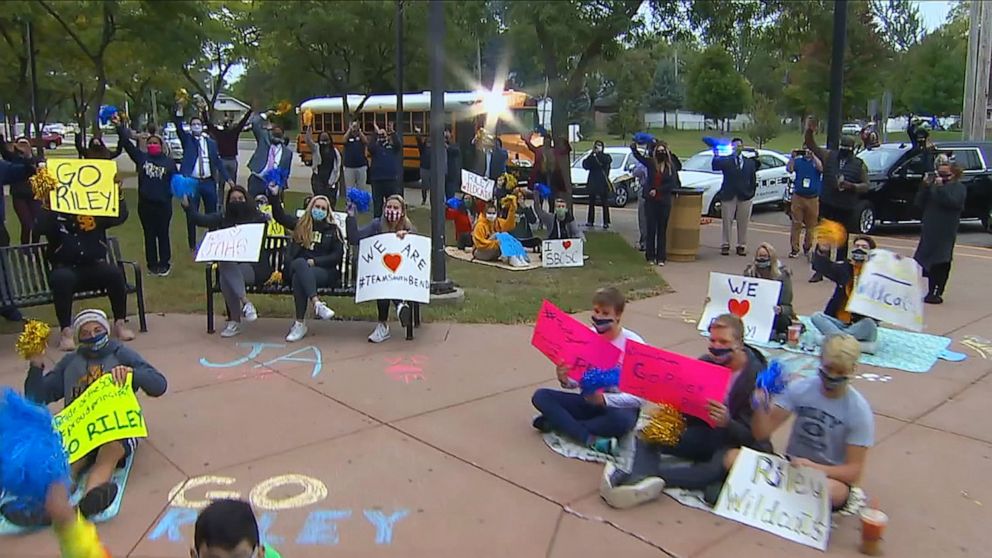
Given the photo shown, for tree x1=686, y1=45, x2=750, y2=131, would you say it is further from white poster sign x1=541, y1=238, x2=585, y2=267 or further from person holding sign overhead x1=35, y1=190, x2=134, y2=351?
person holding sign overhead x1=35, y1=190, x2=134, y2=351

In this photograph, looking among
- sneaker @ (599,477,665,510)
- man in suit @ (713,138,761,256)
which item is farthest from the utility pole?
sneaker @ (599,477,665,510)

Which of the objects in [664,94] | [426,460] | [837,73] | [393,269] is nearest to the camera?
[426,460]

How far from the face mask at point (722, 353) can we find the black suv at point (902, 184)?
37.2 feet

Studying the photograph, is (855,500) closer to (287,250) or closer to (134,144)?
(287,250)

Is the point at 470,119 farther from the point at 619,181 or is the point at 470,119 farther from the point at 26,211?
the point at 26,211

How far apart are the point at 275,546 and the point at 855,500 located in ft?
9.36

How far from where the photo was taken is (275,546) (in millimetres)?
3846

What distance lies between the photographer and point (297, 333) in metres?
7.31

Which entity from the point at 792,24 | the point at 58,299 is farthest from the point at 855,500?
the point at 792,24

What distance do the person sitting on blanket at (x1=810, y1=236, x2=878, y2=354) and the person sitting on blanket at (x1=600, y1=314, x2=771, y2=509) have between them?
3.34 metres

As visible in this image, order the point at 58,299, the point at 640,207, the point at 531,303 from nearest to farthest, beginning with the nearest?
1. the point at 58,299
2. the point at 531,303
3. the point at 640,207

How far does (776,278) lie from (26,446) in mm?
6127

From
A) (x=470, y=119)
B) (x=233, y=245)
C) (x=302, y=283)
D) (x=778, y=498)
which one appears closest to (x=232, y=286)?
(x=233, y=245)

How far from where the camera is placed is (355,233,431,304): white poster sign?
7.12m
